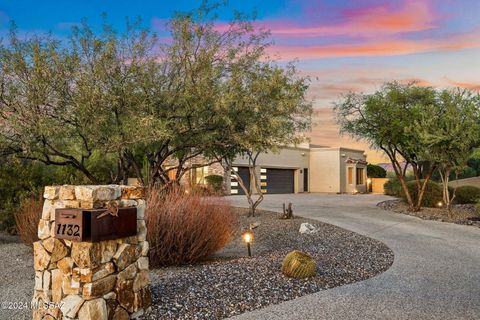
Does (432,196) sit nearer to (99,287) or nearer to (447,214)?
(447,214)

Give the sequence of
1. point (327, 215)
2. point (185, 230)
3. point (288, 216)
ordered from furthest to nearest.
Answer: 1. point (327, 215)
2. point (288, 216)
3. point (185, 230)

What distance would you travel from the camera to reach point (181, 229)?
7277mm

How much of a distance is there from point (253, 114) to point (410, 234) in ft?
18.2

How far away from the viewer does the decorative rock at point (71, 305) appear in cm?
397

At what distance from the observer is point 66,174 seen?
1268cm

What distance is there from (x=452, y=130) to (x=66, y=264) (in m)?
14.2

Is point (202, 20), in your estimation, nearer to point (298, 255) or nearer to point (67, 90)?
point (67, 90)

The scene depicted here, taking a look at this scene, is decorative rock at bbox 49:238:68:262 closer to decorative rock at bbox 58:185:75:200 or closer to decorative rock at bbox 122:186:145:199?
decorative rock at bbox 58:185:75:200

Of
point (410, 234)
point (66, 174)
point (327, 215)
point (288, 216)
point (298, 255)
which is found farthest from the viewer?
point (327, 215)

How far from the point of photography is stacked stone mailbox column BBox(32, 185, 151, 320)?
3986mm

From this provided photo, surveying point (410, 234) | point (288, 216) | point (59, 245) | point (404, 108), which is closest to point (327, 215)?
point (288, 216)

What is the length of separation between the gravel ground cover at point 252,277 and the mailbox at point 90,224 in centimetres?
110

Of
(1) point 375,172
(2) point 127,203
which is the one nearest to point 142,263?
(2) point 127,203

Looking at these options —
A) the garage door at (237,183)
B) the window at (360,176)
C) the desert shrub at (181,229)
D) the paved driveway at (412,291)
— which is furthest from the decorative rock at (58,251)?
the window at (360,176)
